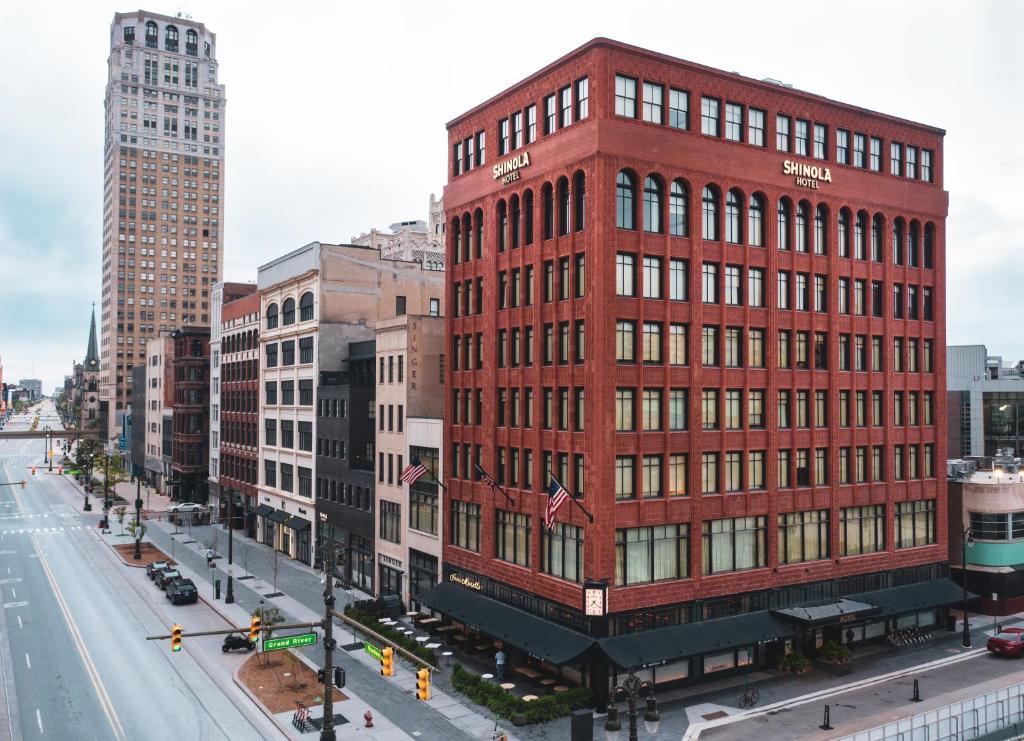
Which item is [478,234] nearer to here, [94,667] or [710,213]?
[710,213]

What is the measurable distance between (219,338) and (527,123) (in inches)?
2643

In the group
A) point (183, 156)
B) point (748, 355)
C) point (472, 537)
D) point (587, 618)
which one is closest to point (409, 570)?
point (472, 537)

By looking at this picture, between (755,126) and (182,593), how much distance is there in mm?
48089

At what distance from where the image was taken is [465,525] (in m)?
49.3

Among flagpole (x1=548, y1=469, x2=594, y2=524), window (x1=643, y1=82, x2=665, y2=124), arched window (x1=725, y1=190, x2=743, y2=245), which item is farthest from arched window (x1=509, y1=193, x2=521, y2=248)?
flagpole (x1=548, y1=469, x2=594, y2=524)

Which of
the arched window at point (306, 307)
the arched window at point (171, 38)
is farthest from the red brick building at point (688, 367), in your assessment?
the arched window at point (171, 38)

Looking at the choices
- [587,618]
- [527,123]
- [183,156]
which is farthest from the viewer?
[183,156]

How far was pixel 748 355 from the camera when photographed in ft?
144

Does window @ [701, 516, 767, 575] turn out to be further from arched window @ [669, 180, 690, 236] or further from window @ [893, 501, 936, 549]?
arched window @ [669, 180, 690, 236]

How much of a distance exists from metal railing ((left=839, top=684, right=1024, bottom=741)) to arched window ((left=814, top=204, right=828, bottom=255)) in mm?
25014

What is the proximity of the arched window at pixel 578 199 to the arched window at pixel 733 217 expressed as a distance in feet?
27.8

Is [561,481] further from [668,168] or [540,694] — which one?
[668,168]

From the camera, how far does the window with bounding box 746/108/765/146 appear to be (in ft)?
147

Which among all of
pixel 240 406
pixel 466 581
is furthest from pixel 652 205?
pixel 240 406
